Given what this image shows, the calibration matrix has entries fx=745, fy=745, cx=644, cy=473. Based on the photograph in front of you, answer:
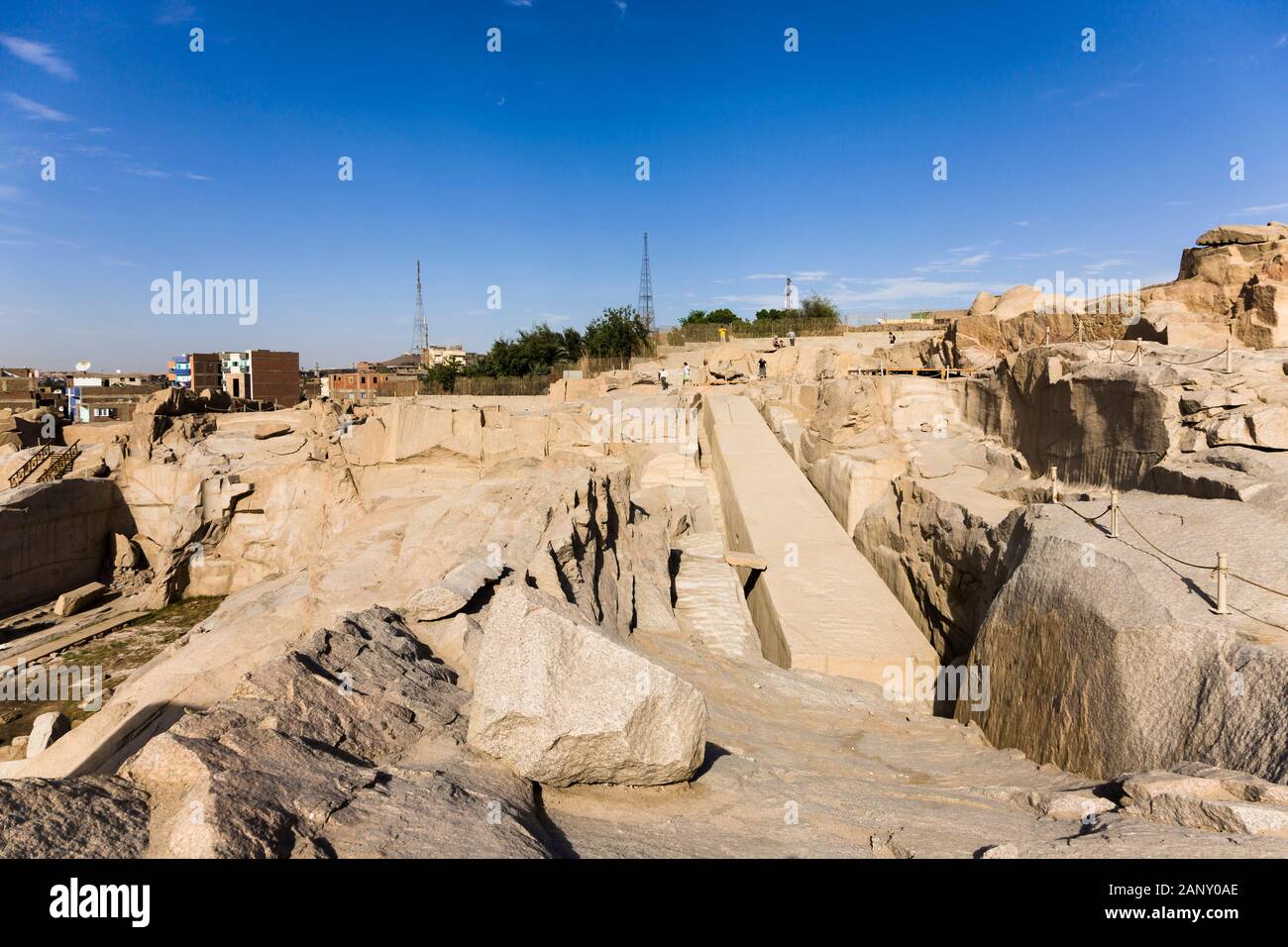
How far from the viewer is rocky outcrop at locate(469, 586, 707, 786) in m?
3.47

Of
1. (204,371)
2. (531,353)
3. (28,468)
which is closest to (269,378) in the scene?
(204,371)

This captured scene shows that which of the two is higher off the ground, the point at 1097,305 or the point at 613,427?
the point at 1097,305

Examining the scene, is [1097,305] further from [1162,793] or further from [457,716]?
[457,716]

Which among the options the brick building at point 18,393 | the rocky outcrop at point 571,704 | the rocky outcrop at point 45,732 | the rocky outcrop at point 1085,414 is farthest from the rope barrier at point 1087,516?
the brick building at point 18,393

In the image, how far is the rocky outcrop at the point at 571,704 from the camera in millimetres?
3473

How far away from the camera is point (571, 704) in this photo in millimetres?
3482

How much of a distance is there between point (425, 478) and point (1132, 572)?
46.7 ft

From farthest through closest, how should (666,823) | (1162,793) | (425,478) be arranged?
(425,478), (1162,793), (666,823)

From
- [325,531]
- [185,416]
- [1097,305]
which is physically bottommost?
[325,531]

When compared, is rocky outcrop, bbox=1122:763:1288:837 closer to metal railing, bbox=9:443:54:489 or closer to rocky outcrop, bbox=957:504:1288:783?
rocky outcrop, bbox=957:504:1288:783

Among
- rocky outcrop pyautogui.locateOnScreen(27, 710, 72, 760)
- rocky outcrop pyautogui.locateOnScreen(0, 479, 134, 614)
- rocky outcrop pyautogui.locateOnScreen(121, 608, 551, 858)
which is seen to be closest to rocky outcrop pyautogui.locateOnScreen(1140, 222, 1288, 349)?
rocky outcrop pyautogui.locateOnScreen(121, 608, 551, 858)

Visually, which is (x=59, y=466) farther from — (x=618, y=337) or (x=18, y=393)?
(x=618, y=337)

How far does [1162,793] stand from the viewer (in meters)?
3.79
